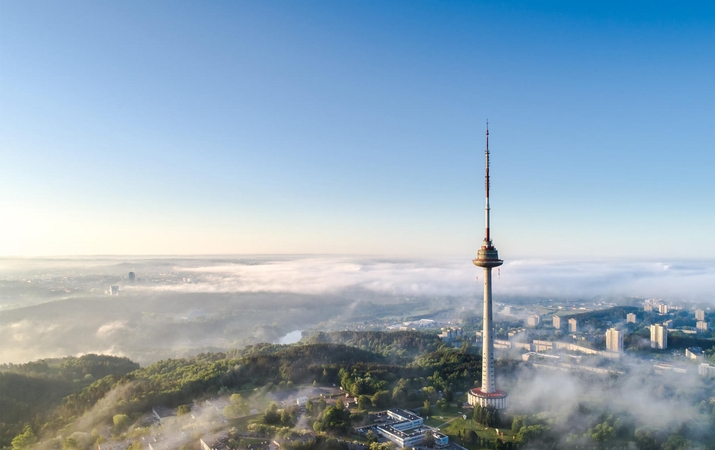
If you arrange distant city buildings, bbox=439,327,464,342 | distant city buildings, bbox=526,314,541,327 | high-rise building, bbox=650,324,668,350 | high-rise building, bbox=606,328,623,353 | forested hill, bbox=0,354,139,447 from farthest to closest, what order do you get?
distant city buildings, bbox=526,314,541,327
distant city buildings, bbox=439,327,464,342
high-rise building, bbox=650,324,668,350
high-rise building, bbox=606,328,623,353
forested hill, bbox=0,354,139,447

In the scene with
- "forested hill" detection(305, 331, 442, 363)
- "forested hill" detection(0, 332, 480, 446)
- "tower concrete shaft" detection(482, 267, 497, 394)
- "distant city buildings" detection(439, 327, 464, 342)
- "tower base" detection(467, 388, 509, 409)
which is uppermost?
"tower concrete shaft" detection(482, 267, 497, 394)

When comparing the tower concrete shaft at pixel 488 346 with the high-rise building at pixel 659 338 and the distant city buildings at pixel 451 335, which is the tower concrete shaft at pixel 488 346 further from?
the high-rise building at pixel 659 338

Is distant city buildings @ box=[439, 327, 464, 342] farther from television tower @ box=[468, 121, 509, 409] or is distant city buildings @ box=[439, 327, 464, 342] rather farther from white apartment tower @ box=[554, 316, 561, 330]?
television tower @ box=[468, 121, 509, 409]

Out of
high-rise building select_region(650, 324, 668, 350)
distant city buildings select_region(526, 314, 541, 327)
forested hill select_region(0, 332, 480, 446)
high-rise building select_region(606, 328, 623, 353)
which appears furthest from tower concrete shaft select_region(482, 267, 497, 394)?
distant city buildings select_region(526, 314, 541, 327)

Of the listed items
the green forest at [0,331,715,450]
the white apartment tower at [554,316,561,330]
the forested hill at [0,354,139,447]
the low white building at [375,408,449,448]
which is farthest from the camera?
the white apartment tower at [554,316,561,330]

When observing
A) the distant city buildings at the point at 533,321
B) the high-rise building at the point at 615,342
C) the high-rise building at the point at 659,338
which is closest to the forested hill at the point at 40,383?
the high-rise building at the point at 615,342

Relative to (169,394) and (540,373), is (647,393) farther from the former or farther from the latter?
(169,394)

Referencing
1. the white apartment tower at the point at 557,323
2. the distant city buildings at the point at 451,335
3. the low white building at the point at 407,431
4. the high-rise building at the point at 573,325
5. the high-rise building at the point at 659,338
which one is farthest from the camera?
the white apartment tower at the point at 557,323
